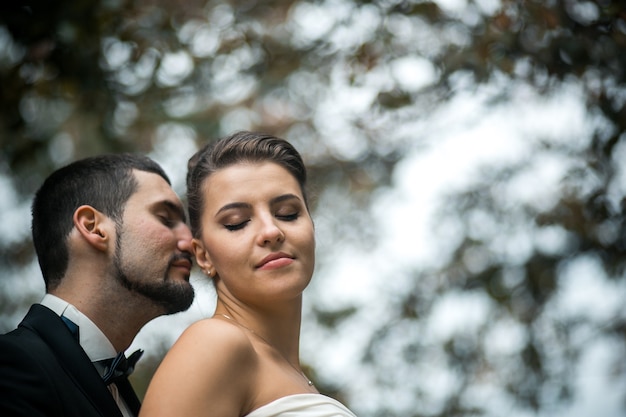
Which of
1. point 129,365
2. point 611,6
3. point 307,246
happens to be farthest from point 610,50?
point 129,365

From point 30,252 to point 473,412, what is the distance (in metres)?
5.59

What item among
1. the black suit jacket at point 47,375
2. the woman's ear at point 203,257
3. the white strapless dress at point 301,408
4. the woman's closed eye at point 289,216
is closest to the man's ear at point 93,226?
the black suit jacket at point 47,375

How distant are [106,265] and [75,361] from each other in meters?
0.63

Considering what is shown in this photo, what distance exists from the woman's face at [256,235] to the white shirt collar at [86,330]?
63cm

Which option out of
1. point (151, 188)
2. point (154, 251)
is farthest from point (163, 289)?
point (151, 188)

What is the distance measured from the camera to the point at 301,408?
3.19 metres

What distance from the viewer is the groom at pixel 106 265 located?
138 inches

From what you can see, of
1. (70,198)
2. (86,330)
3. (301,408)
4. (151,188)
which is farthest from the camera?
(151,188)

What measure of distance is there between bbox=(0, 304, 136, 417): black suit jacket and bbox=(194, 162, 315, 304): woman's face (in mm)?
628

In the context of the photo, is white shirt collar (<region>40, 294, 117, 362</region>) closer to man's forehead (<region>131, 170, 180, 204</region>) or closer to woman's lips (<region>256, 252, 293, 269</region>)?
man's forehead (<region>131, 170, 180, 204</region>)

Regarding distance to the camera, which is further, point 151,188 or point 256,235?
point 151,188

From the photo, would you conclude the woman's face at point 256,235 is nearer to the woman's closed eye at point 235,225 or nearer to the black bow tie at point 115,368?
the woman's closed eye at point 235,225

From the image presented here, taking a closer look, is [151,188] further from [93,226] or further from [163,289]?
[163,289]

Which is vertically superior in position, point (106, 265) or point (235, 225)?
point (235, 225)
